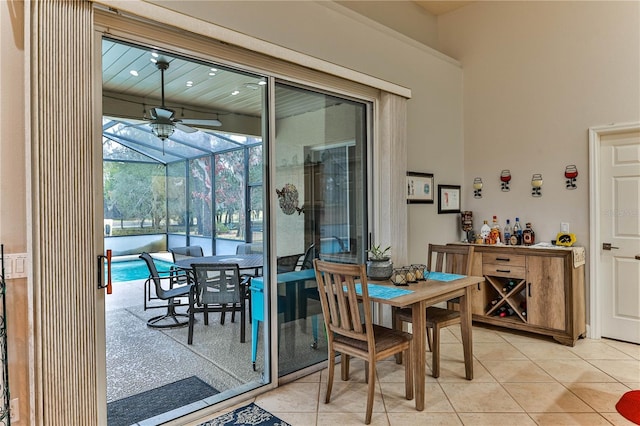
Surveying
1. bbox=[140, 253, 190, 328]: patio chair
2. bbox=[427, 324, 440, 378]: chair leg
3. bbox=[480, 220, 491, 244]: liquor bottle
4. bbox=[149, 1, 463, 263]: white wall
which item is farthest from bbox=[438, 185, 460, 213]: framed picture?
bbox=[140, 253, 190, 328]: patio chair

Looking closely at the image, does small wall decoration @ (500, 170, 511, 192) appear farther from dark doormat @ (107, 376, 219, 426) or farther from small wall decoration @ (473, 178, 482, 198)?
dark doormat @ (107, 376, 219, 426)

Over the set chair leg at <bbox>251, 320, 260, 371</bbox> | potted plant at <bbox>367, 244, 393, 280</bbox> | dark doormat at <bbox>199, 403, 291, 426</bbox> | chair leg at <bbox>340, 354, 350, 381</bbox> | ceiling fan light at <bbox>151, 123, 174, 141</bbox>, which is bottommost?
dark doormat at <bbox>199, 403, 291, 426</bbox>

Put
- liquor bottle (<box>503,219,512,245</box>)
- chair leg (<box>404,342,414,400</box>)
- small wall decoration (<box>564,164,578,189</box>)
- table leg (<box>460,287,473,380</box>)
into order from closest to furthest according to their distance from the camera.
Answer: chair leg (<box>404,342,414,400</box>)
table leg (<box>460,287,473,380</box>)
small wall decoration (<box>564,164,578,189</box>)
liquor bottle (<box>503,219,512,245</box>)

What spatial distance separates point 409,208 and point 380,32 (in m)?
1.79

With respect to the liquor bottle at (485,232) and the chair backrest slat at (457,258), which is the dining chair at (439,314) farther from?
the liquor bottle at (485,232)

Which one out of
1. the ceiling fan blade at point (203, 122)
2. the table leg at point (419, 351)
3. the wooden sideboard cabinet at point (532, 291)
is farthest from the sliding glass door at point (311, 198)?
the wooden sideboard cabinet at point (532, 291)

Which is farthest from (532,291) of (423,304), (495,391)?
(423,304)

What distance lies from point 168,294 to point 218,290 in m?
0.70

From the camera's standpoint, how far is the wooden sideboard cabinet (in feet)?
13.0

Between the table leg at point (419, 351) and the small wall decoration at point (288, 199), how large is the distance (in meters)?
1.22

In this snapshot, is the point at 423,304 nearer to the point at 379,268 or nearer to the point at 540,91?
the point at 379,268

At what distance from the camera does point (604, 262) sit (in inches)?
164

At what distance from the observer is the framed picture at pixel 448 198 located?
4754 mm

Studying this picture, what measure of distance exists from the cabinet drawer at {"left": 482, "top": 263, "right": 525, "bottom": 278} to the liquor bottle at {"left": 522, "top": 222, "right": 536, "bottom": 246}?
0.36m
